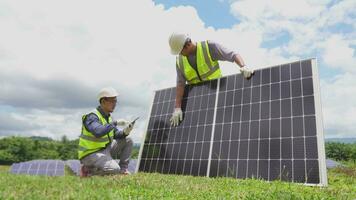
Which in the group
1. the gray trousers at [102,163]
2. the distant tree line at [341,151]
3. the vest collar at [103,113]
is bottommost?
the gray trousers at [102,163]

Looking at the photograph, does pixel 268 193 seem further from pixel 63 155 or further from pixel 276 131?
pixel 63 155

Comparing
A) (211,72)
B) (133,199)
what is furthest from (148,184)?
(211,72)

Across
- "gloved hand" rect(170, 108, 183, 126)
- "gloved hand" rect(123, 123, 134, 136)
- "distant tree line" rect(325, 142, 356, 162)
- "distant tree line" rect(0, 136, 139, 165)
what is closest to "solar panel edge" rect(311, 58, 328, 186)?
"gloved hand" rect(170, 108, 183, 126)

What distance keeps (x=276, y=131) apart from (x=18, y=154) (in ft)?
201

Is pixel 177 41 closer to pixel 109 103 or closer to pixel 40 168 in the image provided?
pixel 109 103

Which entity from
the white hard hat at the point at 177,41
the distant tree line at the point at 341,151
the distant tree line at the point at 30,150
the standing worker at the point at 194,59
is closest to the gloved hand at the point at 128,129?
the standing worker at the point at 194,59

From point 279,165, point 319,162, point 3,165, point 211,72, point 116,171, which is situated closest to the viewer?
point 319,162

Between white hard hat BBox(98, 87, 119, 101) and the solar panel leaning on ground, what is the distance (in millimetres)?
1823

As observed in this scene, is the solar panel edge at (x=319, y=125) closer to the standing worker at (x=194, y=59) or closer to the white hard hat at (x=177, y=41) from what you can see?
the standing worker at (x=194, y=59)

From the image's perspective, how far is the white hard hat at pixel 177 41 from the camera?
378 inches

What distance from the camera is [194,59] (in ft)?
32.2

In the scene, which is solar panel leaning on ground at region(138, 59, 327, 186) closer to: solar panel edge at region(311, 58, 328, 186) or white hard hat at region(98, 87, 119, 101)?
solar panel edge at region(311, 58, 328, 186)

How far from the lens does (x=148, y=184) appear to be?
5.64 m

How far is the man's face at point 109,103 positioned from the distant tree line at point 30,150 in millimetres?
53835
